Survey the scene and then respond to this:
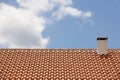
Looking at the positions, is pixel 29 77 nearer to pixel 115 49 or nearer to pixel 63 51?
pixel 63 51

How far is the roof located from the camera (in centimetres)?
2459

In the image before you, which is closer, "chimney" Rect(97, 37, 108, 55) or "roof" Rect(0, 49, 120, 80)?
"roof" Rect(0, 49, 120, 80)

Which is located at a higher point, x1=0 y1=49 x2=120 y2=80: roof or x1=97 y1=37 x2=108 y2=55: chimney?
x1=97 y1=37 x2=108 y2=55: chimney

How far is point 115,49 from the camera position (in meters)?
28.8

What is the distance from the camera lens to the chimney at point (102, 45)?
2825cm

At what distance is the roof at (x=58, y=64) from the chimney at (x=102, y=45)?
1.05 ft

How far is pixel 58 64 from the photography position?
1046 inches

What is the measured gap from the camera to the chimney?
28.2 metres

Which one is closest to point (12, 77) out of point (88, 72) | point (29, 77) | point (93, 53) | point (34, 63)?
point (29, 77)

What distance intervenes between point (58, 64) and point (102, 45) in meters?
3.73

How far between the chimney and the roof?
319mm

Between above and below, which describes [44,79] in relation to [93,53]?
below

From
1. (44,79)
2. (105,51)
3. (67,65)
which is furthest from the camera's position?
(105,51)

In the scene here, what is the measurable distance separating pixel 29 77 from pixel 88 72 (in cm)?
363
